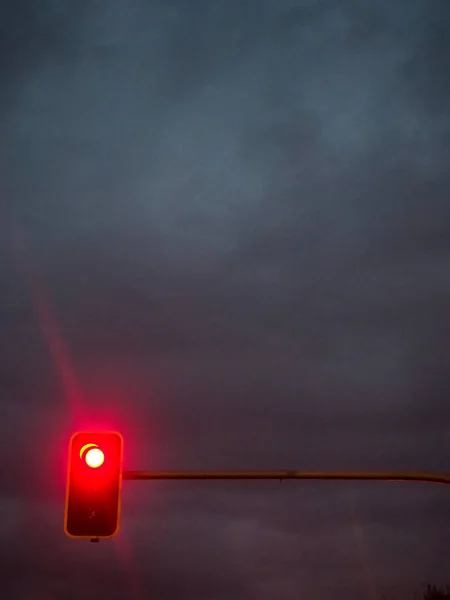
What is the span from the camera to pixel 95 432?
12.9 metres

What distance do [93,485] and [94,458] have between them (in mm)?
364

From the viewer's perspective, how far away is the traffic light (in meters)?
12.5

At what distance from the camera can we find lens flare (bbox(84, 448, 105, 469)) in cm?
1281

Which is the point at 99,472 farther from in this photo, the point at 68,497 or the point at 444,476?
the point at 444,476

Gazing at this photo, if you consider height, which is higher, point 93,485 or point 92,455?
point 92,455

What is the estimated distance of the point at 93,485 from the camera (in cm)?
1270

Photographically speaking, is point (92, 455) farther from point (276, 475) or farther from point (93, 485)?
point (276, 475)

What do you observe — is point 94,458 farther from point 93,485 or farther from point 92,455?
point 93,485

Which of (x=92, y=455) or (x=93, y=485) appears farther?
(x=92, y=455)

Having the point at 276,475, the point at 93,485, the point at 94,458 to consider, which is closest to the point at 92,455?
the point at 94,458

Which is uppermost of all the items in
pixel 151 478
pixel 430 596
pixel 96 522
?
pixel 430 596

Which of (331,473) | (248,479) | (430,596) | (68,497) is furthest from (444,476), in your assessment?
(430,596)

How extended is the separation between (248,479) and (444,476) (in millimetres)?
A: 2653

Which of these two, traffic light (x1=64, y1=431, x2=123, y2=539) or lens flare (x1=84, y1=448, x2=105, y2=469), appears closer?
traffic light (x1=64, y1=431, x2=123, y2=539)
